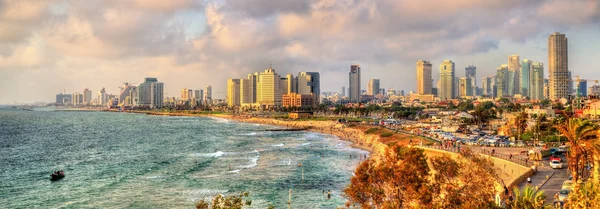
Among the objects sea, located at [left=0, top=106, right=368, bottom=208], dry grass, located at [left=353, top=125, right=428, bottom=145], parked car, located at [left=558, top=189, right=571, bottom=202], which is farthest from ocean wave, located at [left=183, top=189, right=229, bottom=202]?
dry grass, located at [left=353, top=125, right=428, bottom=145]

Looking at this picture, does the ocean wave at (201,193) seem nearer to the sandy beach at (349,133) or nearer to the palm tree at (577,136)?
the palm tree at (577,136)

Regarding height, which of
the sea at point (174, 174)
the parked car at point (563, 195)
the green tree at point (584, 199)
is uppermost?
the green tree at point (584, 199)

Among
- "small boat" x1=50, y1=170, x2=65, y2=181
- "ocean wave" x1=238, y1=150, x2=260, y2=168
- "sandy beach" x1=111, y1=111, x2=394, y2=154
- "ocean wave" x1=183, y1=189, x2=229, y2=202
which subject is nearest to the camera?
"ocean wave" x1=183, y1=189, x2=229, y2=202

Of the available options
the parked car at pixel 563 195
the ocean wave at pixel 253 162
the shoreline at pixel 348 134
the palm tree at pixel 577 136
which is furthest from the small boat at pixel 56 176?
the palm tree at pixel 577 136

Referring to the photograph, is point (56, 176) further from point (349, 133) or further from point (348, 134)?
point (349, 133)

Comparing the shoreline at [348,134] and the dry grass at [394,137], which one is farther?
the shoreline at [348,134]

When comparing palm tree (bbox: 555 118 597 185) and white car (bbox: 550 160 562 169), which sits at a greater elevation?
palm tree (bbox: 555 118 597 185)

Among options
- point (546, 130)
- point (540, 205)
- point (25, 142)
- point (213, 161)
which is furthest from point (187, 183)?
point (25, 142)

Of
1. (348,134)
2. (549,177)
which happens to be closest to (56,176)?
(549,177)

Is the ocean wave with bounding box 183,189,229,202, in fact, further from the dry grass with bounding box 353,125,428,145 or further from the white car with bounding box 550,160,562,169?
the dry grass with bounding box 353,125,428,145

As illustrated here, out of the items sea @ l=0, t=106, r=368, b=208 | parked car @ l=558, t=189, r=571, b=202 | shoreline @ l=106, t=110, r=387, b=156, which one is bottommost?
sea @ l=0, t=106, r=368, b=208

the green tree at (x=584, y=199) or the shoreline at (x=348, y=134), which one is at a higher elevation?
the green tree at (x=584, y=199)

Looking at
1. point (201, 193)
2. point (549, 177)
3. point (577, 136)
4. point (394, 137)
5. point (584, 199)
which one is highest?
point (577, 136)

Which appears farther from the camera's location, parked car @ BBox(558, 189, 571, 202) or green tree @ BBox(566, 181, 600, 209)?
parked car @ BBox(558, 189, 571, 202)
